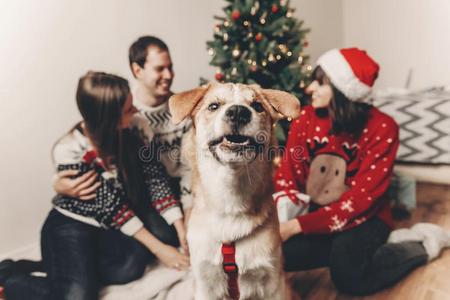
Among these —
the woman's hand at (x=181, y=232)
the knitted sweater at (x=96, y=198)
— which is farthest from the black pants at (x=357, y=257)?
the knitted sweater at (x=96, y=198)

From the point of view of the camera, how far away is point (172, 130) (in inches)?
80.3

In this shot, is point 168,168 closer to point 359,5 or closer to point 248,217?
point 248,217

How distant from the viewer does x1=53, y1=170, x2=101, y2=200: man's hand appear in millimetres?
1719

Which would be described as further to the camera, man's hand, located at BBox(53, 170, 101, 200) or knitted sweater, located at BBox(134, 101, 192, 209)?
knitted sweater, located at BBox(134, 101, 192, 209)

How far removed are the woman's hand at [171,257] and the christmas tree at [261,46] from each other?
102 centimetres

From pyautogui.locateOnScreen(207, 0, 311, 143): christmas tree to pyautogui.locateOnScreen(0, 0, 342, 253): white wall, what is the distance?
0.59m

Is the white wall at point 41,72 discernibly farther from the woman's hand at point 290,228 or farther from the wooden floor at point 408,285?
the wooden floor at point 408,285

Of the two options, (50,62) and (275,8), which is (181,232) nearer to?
(50,62)

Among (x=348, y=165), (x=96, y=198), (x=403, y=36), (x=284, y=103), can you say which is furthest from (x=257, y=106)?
(x=403, y=36)

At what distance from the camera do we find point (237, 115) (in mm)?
1103

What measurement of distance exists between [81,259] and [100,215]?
21 centimetres

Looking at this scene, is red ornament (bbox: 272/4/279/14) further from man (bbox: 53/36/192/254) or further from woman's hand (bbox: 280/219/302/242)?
woman's hand (bbox: 280/219/302/242)

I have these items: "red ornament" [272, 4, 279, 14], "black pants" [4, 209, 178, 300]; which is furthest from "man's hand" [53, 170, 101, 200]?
"red ornament" [272, 4, 279, 14]

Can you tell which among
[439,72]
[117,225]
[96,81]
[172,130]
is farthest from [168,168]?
[439,72]
